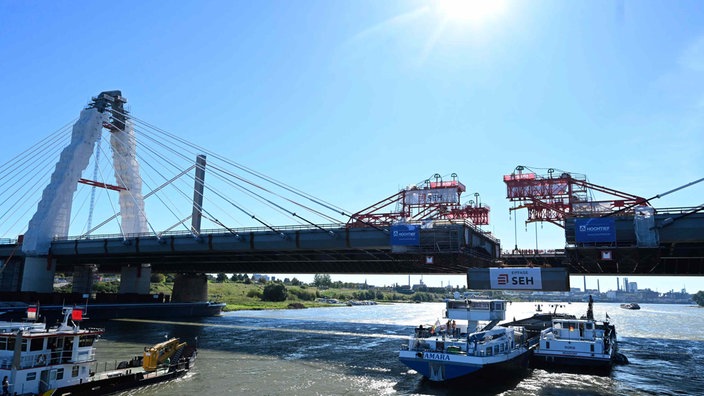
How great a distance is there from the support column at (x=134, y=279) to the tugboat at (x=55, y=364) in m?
72.9

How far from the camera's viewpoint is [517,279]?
4828 cm

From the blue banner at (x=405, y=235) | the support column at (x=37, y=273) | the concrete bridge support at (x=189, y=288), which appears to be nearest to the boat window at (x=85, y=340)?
the blue banner at (x=405, y=235)

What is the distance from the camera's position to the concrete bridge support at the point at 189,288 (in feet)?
370

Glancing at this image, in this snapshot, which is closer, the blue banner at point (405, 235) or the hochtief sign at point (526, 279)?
the hochtief sign at point (526, 279)

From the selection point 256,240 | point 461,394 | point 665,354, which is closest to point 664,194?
point 665,354

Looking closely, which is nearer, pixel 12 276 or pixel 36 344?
pixel 36 344

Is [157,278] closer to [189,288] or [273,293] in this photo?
[273,293]

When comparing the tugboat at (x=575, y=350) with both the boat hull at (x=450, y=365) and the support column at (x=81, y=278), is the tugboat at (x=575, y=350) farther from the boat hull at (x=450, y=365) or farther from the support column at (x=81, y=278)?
the support column at (x=81, y=278)

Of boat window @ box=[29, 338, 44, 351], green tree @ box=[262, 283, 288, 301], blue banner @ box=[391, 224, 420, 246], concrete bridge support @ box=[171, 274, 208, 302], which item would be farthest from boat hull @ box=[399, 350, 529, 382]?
green tree @ box=[262, 283, 288, 301]

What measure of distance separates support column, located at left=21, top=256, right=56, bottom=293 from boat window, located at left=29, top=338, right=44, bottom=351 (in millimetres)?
61848

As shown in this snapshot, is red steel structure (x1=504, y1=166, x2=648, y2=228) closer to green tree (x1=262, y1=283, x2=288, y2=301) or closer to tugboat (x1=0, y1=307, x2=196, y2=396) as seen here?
tugboat (x1=0, y1=307, x2=196, y2=396)

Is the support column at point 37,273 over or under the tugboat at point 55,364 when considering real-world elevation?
over

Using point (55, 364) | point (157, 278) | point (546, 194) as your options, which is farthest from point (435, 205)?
point (157, 278)

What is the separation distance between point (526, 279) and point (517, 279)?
2.87 feet
